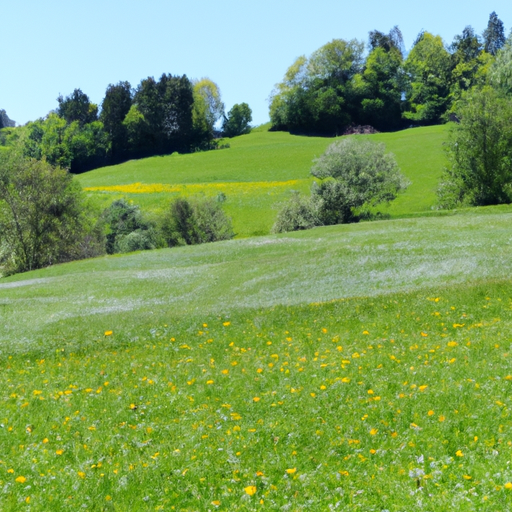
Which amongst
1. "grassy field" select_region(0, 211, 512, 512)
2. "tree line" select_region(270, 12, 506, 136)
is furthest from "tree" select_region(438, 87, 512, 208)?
"tree line" select_region(270, 12, 506, 136)

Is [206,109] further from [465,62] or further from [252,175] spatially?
[465,62]

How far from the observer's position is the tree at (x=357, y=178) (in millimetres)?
66500

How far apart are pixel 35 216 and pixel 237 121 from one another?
4543 inches

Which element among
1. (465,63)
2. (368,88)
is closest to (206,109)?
(368,88)

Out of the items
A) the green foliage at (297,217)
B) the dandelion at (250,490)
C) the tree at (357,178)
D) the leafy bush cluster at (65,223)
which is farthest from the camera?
the green foliage at (297,217)

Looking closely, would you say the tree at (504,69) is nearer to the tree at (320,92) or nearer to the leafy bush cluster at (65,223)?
the leafy bush cluster at (65,223)

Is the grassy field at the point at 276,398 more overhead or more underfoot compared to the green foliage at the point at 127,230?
more underfoot

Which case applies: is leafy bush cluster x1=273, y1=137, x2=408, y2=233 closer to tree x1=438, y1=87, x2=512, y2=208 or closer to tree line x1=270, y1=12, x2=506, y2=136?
tree x1=438, y1=87, x2=512, y2=208

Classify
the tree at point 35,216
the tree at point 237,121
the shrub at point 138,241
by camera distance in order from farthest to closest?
the tree at point 237,121 → the shrub at point 138,241 → the tree at point 35,216

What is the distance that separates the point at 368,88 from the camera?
491 feet

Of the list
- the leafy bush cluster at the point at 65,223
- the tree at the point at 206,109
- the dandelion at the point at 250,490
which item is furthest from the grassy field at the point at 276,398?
the tree at the point at 206,109

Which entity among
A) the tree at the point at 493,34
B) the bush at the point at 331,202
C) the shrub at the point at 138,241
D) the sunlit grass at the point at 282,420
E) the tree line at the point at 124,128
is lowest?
the sunlit grass at the point at 282,420

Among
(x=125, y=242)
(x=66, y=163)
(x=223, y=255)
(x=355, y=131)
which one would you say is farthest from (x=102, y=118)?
(x=223, y=255)

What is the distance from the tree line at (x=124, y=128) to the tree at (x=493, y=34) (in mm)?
105582
